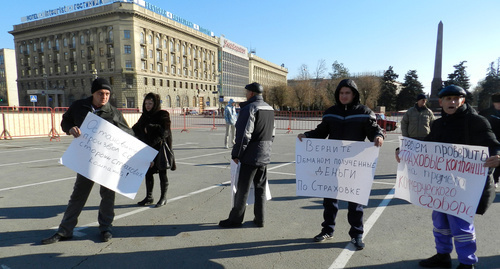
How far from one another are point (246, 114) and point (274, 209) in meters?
1.89

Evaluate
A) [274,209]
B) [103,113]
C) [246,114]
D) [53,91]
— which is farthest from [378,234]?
[53,91]

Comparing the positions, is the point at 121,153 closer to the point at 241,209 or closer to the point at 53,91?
the point at 241,209

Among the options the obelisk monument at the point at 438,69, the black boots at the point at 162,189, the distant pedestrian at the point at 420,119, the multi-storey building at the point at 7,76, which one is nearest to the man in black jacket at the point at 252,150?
the black boots at the point at 162,189

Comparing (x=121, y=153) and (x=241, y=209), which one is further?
(x=241, y=209)

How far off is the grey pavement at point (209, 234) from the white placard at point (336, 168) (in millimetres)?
626

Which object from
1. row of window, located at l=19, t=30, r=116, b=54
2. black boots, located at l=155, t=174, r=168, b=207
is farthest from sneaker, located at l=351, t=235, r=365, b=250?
row of window, located at l=19, t=30, r=116, b=54

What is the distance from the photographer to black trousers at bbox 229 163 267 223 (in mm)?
3998

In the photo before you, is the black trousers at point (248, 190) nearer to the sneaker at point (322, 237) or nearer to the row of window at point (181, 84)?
the sneaker at point (322, 237)

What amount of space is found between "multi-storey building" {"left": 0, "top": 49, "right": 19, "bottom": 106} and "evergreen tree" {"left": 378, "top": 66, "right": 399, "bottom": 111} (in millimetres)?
110087

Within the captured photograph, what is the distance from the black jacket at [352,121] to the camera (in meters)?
3.45

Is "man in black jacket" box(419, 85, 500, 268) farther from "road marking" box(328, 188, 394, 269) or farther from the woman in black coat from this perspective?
the woman in black coat

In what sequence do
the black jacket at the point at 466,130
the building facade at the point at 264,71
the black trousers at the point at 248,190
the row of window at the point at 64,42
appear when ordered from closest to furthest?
the black jacket at the point at 466,130, the black trousers at the point at 248,190, the row of window at the point at 64,42, the building facade at the point at 264,71

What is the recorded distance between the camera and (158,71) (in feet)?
246

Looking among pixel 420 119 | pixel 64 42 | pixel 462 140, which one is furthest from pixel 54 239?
pixel 64 42
